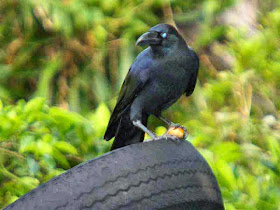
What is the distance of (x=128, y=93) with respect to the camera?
9.22ft

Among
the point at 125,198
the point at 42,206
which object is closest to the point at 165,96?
the point at 125,198

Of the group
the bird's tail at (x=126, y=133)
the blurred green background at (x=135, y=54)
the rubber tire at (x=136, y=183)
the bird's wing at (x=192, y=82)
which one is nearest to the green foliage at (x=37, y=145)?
the bird's tail at (x=126, y=133)

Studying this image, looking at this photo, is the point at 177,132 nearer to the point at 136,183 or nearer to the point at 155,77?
the point at 155,77

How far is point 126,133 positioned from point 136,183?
792mm

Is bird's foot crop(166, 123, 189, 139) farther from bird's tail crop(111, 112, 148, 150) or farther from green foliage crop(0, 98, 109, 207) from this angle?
green foliage crop(0, 98, 109, 207)

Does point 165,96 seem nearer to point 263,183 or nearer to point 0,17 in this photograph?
point 263,183

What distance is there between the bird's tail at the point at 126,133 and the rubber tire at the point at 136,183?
508mm

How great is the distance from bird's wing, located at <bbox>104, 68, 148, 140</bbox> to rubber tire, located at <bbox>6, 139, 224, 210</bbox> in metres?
0.43

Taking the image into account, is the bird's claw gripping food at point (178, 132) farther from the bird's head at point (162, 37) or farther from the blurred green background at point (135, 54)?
the blurred green background at point (135, 54)

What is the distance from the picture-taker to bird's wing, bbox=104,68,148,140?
2.74 metres

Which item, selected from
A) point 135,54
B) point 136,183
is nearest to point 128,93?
point 136,183

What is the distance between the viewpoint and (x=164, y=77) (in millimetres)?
2668

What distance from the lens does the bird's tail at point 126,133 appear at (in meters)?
2.87

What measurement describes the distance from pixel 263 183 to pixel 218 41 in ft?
9.47
